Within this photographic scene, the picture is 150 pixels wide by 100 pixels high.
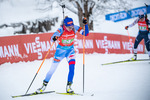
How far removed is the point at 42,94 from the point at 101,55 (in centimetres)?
706

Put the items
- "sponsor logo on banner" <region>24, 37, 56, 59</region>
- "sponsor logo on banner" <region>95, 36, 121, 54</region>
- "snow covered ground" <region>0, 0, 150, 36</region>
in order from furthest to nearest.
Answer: "snow covered ground" <region>0, 0, 150, 36</region>
"sponsor logo on banner" <region>95, 36, 121, 54</region>
"sponsor logo on banner" <region>24, 37, 56, 59</region>

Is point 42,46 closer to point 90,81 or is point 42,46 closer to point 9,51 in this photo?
point 9,51

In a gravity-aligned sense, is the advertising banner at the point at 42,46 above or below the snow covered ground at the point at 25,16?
below

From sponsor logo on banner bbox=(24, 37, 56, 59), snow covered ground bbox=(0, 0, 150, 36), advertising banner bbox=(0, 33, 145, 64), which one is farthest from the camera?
snow covered ground bbox=(0, 0, 150, 36)

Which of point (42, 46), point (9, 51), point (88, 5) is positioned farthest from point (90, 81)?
point (88, 5)

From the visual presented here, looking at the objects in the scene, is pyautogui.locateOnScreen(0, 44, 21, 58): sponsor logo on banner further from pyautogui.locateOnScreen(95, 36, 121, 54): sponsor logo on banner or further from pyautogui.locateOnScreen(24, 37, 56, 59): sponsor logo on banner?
pyautogui.locateOnScreen(95, 36, 121, 54): sponsor logo on banner

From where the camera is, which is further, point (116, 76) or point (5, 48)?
point (5, 48)

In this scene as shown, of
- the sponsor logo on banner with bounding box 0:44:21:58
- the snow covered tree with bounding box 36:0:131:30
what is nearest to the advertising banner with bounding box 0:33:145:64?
the sponsor logo on banner with bounding box 0:44:21:58

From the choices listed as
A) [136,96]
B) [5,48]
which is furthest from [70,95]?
[5,48]

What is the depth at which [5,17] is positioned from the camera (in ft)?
69.4

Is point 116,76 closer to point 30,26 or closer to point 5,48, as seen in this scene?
point 5,48

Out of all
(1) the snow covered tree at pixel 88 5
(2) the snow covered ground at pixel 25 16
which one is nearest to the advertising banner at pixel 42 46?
(1) the snow covered tree at pixel 88 5

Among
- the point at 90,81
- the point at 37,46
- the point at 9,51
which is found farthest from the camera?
the point at 37,46

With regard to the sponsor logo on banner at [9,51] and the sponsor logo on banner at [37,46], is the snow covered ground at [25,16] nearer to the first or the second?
the sponsor logo on banner at [37,46]
